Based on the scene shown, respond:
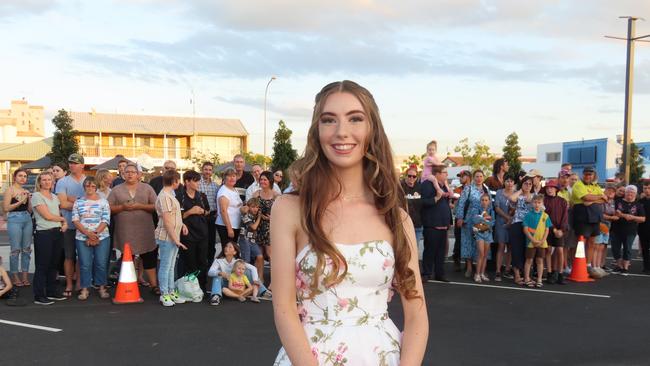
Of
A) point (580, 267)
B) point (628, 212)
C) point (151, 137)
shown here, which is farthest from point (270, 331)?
point (151, 137)

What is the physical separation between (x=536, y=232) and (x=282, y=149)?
18.5 m

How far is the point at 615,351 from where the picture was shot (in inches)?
212

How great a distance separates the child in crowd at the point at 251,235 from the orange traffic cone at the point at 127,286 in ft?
5.59

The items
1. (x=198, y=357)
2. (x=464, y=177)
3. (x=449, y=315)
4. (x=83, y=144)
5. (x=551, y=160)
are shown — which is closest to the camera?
(x=198, y=357)

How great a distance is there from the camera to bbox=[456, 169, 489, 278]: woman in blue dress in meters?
9.27

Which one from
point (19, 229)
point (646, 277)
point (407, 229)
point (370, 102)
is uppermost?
point (370, 102)

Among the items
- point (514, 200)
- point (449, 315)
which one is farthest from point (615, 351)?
point (514, 200)

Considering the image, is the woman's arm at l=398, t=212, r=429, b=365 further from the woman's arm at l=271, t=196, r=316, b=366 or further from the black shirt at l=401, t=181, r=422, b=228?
the black shirt at l=401, t=181, r=422, b=228

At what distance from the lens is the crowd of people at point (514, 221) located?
892 cm

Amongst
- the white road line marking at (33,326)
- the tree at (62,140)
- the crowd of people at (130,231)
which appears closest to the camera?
the white road line marking at (33,326)

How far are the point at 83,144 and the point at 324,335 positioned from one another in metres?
53.0

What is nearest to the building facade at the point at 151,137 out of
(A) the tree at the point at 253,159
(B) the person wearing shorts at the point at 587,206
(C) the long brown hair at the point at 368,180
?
(A) the tree at the point at 253,159

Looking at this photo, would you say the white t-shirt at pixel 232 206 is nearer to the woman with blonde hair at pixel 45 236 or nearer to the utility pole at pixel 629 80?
the woman with blonde hair at pixel 45 236

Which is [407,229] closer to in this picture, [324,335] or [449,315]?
[324,335]
